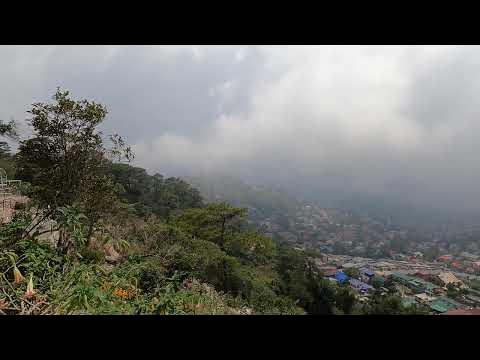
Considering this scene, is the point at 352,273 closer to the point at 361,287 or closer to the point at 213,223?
the point at 361,287

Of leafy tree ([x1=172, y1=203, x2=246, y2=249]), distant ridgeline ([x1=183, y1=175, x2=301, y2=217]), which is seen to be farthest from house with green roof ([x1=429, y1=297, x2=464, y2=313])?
distant ridgeline ([x1=183, y1=175, x2=301, y2=217])

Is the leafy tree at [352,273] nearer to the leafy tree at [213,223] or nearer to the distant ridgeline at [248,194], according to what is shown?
the leafy tree at [213,223]

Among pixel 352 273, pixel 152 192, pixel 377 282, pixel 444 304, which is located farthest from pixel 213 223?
pixel 352 273

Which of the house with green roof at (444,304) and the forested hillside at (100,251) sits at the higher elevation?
the forested hillside at (100,251)

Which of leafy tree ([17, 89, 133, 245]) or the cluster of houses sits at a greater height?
leafy tree ([17, 89, 133, 245])

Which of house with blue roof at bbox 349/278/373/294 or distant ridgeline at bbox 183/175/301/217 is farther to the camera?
distant ridgeline at bbox 183/175/301/217

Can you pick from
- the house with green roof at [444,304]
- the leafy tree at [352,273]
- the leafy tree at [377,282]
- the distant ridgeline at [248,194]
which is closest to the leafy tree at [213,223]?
the house with green roof at [444,304]

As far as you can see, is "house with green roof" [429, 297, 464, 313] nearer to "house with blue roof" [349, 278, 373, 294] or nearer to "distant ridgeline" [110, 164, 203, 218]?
"house with blue roof" [349, 278, 373, 294]

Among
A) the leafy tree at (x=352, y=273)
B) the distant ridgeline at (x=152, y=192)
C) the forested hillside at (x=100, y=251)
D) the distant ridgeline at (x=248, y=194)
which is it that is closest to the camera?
the forested hillside at (x=100, y=251)

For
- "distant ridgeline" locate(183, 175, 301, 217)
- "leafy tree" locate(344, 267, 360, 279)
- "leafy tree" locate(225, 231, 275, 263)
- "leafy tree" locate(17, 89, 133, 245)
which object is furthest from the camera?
"distant ridgeline" locate(183, 175, 301, 217)
